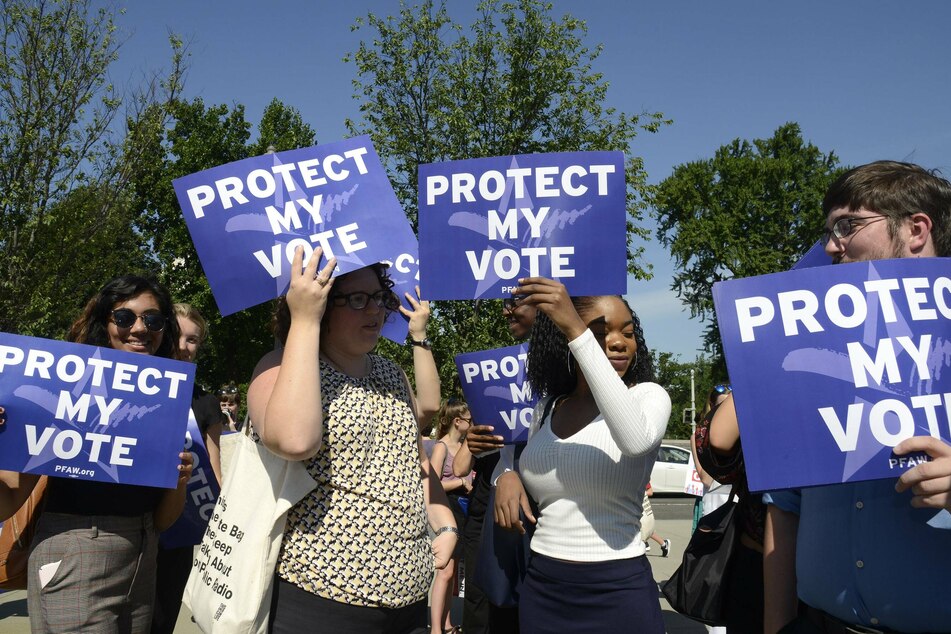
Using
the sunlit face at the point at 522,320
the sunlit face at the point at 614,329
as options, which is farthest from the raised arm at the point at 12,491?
the sunlit face at the point at 522,320

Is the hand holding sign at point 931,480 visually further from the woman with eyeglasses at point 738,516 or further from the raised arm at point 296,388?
the raised arm at point 296,388

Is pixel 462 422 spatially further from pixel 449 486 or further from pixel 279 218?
pixel 279 218

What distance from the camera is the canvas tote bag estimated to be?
7.90ft

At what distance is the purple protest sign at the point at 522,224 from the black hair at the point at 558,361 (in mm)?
246

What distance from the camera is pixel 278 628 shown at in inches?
97.5

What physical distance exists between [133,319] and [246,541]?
166 centimetres

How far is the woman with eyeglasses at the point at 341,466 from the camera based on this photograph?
2445 mm

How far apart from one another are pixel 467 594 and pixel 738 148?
1915 inches

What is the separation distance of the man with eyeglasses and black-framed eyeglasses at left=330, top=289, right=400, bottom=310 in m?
1.38

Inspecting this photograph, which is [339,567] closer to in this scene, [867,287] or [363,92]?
→ [867,287]

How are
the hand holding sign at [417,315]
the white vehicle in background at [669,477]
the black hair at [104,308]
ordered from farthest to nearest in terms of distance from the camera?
the white vehicle in background at [669,477] → the black hair at [104,308] → the hand holding sign at [417,315]

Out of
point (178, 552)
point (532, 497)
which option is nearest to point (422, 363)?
point (532, 497)

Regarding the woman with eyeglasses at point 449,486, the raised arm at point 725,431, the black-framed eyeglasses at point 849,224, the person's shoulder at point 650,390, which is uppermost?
the black-framed eyeglasses at point 849,224

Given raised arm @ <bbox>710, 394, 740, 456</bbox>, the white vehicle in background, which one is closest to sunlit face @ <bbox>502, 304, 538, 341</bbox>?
raised arm @ <bbox>710, 394, 740, 456</bbox>
